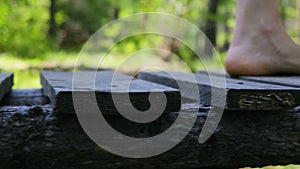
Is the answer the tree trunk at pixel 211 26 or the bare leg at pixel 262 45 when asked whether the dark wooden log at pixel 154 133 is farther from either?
the tree trunk at pixel 211 26

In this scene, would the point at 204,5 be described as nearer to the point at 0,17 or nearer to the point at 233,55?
the point at 0,17

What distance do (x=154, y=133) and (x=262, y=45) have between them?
30.6 inches

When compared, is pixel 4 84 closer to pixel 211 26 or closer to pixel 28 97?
pixel 28 97

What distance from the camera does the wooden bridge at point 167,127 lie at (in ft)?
3.14

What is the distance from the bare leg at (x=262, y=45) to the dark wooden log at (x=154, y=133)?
1.73 ft

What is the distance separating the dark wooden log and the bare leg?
0.53m

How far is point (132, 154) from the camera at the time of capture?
39.8 inches

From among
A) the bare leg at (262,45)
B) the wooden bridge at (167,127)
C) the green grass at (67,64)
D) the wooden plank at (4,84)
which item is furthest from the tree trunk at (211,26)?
the wooden bridge at (167,127)

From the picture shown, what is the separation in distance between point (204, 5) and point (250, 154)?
551cm

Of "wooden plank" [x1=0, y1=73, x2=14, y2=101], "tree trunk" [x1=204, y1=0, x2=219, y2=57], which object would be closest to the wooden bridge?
"wooden plank" [x1=0, y1=73, x2=14, y2=101]

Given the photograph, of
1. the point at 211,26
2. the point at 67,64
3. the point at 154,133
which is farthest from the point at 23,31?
the point at 154,133

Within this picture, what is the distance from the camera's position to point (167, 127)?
1023 mm

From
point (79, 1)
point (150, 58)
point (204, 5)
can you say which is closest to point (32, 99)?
point (150, 58)

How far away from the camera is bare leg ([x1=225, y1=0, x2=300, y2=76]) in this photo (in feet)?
5.26
